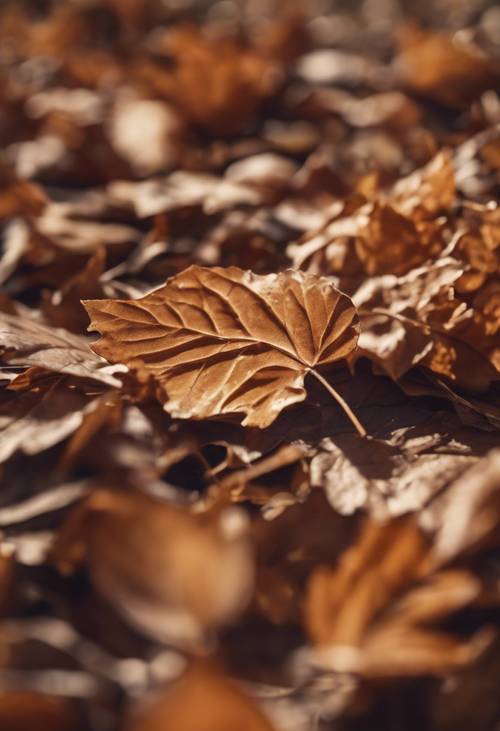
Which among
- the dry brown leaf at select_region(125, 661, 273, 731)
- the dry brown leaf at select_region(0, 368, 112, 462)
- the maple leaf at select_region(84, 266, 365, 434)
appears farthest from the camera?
the maple leaf at select_region(84, 266, 365, 434)

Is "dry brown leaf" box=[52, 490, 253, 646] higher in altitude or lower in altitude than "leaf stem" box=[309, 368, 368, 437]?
higher

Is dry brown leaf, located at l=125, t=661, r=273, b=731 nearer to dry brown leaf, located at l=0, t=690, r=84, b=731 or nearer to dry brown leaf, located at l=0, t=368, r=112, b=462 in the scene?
dry brown leaf, located at l=0, t=690, r=84, b=731

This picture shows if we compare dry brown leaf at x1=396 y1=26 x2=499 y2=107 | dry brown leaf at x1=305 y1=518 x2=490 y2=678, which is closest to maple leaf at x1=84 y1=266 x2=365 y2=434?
dry brown leaf at x1=305 y1=518 x2=490 y2=678

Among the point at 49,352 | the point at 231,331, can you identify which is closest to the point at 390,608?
the point at 231,331

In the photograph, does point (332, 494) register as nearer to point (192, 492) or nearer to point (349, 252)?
point (192, 492)

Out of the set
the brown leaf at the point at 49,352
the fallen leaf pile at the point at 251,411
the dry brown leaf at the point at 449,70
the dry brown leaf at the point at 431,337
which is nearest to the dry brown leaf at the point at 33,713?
the fallen leaf pile at the point at 251,411

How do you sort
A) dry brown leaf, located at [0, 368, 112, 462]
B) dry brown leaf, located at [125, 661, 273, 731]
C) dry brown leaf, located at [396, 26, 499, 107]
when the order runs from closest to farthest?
dry brown leaf, located at [125, 661, 273, 731]
dry brown leaf, located at [0, 368, 112, 462]
dry brown leaf, located at [396, 26, 499, 107]

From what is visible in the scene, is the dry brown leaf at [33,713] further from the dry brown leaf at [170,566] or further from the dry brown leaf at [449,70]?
the dry brown leaf at [449,70]

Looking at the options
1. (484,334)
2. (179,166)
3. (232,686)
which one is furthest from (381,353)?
(179,166)
